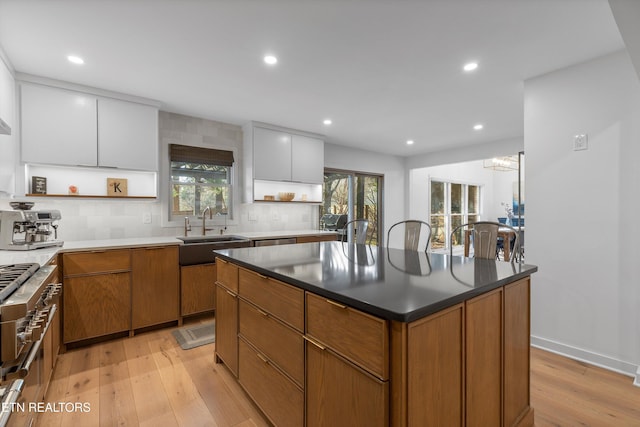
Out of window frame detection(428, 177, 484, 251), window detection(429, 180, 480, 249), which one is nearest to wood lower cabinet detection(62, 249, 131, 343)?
window frame detection(428, 177, 484, 251)

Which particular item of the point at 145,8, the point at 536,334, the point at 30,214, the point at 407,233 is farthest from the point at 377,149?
the point at 30,214

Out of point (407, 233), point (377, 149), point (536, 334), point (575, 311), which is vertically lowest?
point (536, 334)

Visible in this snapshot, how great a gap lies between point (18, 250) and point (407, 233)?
124 inches

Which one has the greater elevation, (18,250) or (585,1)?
(585,1)

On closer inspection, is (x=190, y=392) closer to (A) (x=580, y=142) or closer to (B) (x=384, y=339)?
(B) (x=384, y=339)

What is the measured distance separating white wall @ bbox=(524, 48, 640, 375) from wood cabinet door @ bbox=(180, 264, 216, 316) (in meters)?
3.25

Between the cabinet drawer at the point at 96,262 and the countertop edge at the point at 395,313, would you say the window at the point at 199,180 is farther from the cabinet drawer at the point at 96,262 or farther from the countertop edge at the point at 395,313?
the countertop edge at the point at 395,313

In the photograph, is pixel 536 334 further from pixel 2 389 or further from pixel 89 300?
pixel 89 300

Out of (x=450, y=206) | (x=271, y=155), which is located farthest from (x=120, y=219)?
(x=450, y=206)

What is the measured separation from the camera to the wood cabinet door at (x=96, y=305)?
102 inches

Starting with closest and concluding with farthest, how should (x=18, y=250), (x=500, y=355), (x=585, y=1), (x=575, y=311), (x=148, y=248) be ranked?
(x=500, y=355) → (x=585, y=1) → (x=18, y=250) → (x=575, y=311) → (x=148, y=248)

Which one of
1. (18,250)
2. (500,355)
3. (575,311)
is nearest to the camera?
(500,355)

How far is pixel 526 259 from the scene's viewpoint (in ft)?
9.06

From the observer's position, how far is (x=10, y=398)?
3.26 ft
